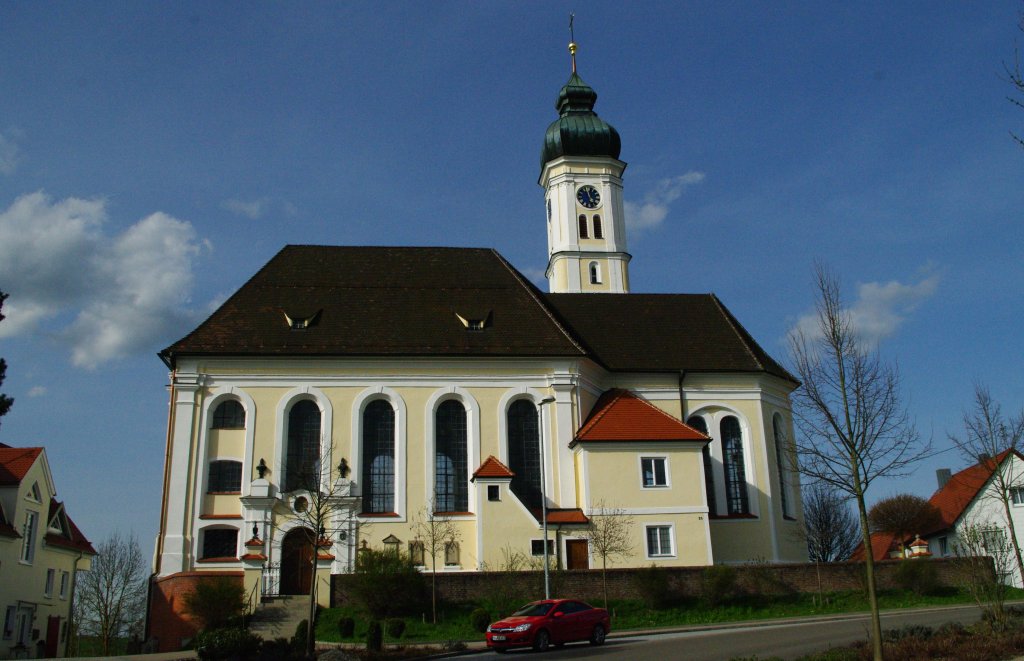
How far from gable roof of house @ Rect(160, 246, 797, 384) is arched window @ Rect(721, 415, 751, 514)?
8.99ft

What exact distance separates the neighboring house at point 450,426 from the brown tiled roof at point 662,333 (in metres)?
0.11

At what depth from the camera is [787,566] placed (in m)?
33.1

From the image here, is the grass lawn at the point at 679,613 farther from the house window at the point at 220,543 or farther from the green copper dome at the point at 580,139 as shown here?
the green copper dome at the point at 580,139

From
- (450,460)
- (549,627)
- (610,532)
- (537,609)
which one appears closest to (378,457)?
(450,460)

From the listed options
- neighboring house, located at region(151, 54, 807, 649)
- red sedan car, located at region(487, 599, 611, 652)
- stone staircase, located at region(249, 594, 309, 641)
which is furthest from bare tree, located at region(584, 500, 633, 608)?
stone staircase, located at region(249, 594, 309, 641)

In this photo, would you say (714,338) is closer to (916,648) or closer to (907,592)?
(907,592)

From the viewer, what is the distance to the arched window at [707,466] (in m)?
39.8

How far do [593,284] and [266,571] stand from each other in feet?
91.2

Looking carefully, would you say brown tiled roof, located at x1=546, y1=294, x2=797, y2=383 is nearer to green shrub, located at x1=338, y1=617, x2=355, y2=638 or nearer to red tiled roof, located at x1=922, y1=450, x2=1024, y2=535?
red tiled roof, located at x1=922, y1=450, x2=1024, y2=535

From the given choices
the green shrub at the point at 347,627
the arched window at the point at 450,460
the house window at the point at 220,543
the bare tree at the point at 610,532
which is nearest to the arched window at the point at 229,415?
the house window at the point at 220,543

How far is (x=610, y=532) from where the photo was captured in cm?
3456

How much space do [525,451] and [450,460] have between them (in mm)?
3174

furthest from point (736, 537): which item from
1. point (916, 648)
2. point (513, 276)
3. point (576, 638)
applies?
point (916, 648)

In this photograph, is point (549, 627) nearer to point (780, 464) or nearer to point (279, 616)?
point (279, 616)
